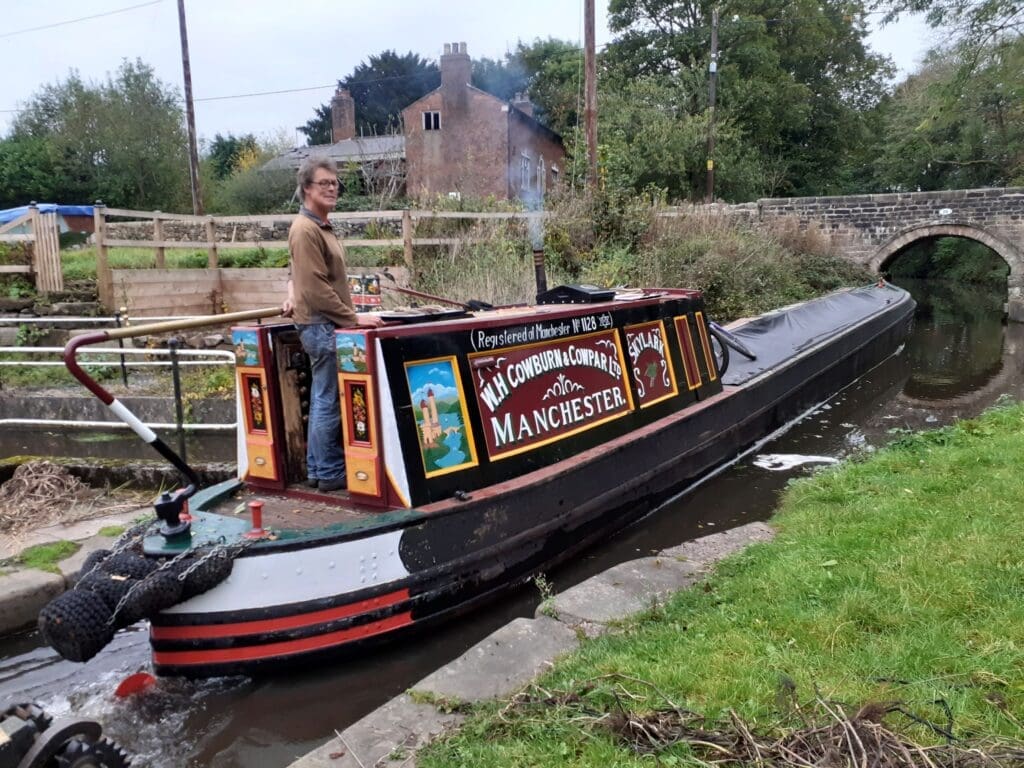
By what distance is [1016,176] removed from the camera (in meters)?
28.0

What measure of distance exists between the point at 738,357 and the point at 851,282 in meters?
12.7

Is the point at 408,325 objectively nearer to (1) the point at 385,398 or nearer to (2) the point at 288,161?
(1) the point at 385,398

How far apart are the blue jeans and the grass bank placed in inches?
75.2

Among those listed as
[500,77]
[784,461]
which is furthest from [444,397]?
[500,77]

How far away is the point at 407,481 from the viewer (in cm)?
403

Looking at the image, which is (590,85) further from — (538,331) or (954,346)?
(538,331)

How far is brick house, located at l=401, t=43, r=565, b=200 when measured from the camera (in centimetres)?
2756

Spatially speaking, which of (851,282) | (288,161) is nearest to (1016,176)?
(851,282)

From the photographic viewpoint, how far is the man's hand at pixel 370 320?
4.12 m

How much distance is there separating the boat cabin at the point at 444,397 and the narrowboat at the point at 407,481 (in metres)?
0.01

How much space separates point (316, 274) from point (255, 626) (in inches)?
69.9

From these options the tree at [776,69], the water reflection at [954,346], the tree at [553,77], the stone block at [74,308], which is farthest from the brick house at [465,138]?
the stone block at [74,308]

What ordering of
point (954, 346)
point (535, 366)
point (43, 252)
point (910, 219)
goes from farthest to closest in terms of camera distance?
point (910, 219), point (954, 346), point (43, 252), point (535, 366)

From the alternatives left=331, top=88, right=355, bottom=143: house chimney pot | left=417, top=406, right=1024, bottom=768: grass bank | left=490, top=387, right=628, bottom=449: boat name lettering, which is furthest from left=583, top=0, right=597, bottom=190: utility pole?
left=331, top=88, right=355, bottom=143: house chimney pot
